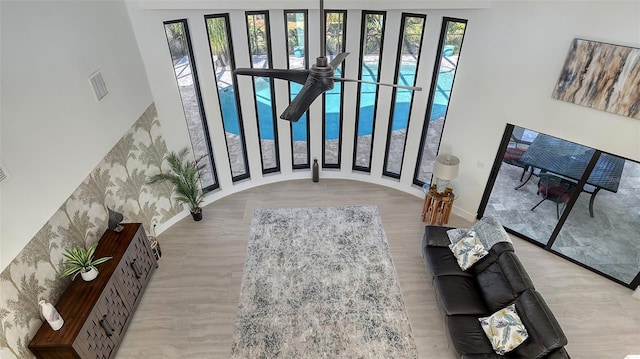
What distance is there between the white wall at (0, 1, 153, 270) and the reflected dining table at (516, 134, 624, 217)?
6.56 m

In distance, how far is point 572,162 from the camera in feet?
18.7

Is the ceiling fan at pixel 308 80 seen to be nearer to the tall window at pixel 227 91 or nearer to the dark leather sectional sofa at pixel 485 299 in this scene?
the dark leather sectional sofa at pixel 485 299

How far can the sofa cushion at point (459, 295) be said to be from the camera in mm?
4855

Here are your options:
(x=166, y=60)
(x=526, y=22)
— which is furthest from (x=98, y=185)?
(x=526, y=22)

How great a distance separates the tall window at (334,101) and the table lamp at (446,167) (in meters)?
2.19

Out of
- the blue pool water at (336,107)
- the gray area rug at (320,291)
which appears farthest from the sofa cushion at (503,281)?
the blue pool water at (336,107)

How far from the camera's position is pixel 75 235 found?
15.1ft

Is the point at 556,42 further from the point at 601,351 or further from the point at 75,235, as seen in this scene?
the point at 75,235

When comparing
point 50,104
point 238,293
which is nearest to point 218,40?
point 50,104

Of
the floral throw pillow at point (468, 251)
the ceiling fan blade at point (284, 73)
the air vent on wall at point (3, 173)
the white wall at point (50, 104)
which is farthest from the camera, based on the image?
the floral throw pillow at point (468, 251)

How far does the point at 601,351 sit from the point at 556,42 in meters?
4.23

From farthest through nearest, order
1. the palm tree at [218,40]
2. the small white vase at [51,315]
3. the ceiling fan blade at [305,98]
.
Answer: the palm tree at [218,40] < the small white vase at [51,315] < the ceiling fan blade at [305,98]

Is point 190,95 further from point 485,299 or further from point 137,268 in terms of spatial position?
point 485,299

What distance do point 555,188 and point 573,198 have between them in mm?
384
